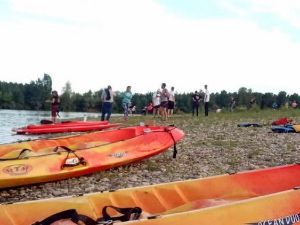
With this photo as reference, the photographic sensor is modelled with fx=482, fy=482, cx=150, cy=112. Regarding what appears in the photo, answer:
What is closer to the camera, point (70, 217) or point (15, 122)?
point (70, 217)

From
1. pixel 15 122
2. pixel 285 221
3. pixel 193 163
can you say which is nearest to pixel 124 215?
pixel 285 221

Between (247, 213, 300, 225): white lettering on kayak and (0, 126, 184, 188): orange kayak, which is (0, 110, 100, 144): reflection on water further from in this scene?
(247, 213, 300, 225): white lettering on kayak

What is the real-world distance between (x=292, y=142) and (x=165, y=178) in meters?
7.38

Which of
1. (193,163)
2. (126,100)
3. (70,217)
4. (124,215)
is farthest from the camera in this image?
(126,100)

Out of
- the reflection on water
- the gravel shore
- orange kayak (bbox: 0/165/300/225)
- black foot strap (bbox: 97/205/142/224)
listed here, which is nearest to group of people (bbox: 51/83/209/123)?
the reflection on water

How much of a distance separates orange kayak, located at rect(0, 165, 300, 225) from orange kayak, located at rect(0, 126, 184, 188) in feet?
11.1

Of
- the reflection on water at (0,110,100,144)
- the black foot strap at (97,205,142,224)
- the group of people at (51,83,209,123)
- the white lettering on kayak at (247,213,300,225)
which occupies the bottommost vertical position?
the reflection on water at (0,110,100,144)

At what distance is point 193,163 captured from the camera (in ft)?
38.5

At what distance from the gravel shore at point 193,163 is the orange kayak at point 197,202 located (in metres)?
2.63

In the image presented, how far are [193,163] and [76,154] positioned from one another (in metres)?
3.19

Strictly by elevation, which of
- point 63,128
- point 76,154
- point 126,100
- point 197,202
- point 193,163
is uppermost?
point 126,100

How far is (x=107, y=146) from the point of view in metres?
10.5

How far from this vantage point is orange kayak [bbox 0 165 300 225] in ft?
16.8

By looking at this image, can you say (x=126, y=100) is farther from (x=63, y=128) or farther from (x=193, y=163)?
(x=193, y=163)
